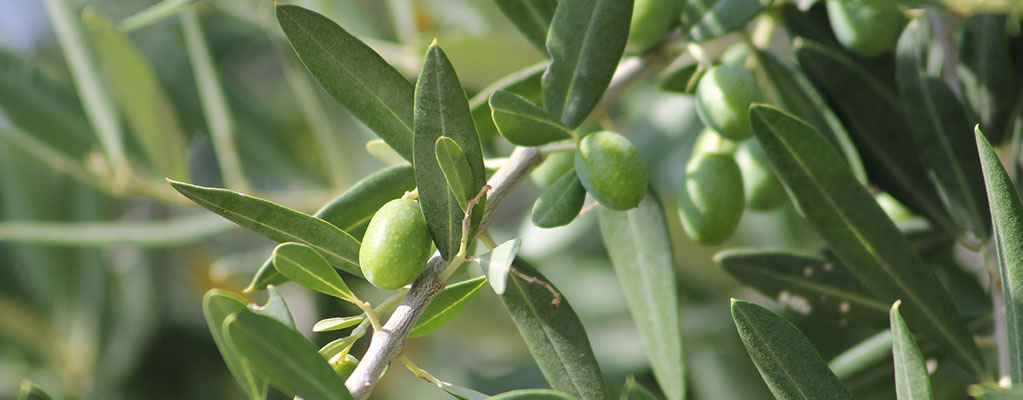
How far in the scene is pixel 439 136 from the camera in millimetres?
422

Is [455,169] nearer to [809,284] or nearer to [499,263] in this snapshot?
[499,263]

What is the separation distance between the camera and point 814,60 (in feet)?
2.05

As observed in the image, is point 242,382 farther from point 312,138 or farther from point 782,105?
point 312,138

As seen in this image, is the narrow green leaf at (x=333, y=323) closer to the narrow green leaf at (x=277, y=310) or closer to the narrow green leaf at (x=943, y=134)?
the narrow green leaf at (x=277, y=310)

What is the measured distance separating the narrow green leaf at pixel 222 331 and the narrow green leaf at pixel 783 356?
0.23 metres

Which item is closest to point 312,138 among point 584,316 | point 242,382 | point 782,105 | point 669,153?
point 584,316

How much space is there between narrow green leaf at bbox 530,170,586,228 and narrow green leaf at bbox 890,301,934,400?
172mm

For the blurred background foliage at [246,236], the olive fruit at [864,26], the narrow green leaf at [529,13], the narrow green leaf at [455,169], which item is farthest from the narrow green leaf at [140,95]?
the olive fruit at [864,26]

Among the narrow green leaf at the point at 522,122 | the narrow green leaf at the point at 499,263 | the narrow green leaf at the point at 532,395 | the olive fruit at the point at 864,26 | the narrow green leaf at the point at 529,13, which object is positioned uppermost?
the narrow green leaf at the point at 529,13

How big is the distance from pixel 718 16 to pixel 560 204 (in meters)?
0.19

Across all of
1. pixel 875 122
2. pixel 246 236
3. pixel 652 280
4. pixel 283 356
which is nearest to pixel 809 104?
pixel 875 122

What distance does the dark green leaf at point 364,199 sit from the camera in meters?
0.49

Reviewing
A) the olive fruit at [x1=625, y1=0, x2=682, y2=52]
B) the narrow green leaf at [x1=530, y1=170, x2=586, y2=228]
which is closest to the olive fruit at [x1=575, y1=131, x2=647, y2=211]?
the narrow green leaf at [x1=530, y1=170, x2=586, y2=228]

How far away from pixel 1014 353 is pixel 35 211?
144cm
